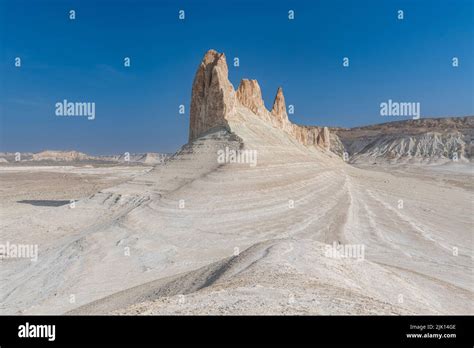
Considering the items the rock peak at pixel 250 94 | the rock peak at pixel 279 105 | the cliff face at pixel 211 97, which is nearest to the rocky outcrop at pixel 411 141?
the rock peak at pixel 279 105

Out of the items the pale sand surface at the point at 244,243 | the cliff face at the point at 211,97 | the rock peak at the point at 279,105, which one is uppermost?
the rock peak at the point at 279,105

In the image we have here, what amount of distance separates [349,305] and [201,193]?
1367 centimetres

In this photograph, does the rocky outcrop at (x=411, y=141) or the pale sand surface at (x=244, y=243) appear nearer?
the pale sand surface at (x=244, y=243)

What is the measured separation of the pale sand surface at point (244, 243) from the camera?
715 centimetres

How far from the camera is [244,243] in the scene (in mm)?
14578

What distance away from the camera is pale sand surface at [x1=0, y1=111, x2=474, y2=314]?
23.5 feet

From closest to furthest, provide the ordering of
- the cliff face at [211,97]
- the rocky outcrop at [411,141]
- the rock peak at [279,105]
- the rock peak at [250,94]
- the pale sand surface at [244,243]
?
the pale sand surface at [244,243] < the cliff face at [211,97] < the rock peak at [250,94] < the rock peak at [279,105] < the rocky outcrop at [411,141]

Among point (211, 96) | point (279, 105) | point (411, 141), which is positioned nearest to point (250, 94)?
point (211, 96)

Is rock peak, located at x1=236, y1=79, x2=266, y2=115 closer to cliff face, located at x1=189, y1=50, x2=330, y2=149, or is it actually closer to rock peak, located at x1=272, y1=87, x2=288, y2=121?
cliff face, located at x1=189, y1=50, x2=330, y2=149

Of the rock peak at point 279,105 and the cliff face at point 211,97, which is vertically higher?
the rock peak at point 279,105

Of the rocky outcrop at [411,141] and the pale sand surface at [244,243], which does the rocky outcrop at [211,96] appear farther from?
the rocky outcrop at [411,141]

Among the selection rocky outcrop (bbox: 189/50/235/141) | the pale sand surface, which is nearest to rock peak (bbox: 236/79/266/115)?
the pale sand surface

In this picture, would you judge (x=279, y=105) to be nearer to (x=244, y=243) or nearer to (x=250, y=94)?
(x=250, y=94)
